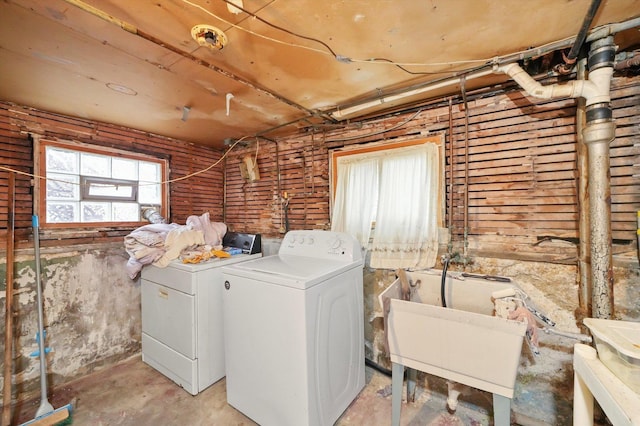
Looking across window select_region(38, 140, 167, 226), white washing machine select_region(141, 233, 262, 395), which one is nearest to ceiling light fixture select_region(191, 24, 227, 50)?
white washing machine select_region(141, 233, 262, 395)

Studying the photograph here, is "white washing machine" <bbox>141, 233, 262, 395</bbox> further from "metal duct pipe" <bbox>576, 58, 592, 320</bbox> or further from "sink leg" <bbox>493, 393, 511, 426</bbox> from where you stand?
"metal duct pipe" <bbox>576, 58, 592, 320</bbox>

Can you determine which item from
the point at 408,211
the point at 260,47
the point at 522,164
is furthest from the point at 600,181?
the point at 260,47

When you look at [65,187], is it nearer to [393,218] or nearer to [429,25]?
[393,218]

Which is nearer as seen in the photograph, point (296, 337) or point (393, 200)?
point (296, 337)

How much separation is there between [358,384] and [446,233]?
1311 mm

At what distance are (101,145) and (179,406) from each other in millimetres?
2294

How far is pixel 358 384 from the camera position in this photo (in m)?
1.88

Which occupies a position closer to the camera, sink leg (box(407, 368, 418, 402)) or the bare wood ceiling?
the bare wood ceiling

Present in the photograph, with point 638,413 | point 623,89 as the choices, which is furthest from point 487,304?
point 623,89

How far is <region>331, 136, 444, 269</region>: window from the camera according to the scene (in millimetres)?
1932

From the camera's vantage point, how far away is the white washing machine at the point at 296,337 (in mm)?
1419

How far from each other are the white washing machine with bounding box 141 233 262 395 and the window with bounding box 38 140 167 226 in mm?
709

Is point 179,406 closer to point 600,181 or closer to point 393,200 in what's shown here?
point 393,200

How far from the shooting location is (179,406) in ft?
5.98
